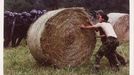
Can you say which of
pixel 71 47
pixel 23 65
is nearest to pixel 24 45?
pixel 23 65

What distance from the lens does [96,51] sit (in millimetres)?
2316

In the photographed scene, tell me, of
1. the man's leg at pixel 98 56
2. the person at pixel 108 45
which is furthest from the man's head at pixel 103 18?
the man's leg at pixel 98 56

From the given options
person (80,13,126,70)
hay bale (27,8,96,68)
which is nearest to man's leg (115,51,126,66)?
person (80,13,126,70)

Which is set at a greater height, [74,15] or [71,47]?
[74,15]

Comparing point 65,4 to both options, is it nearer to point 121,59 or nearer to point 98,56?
point 98,56

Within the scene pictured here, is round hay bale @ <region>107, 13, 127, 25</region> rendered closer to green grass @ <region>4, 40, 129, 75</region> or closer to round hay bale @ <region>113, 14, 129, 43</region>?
round hay bale @ <region>113, 14, 129, 43</region>

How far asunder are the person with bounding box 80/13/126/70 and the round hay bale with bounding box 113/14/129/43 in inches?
2.2

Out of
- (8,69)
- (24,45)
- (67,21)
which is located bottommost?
(8,69)

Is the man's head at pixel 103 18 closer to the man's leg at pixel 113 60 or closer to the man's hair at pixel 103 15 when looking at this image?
the man's hair at pixel 103 15

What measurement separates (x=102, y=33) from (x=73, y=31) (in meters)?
0.19

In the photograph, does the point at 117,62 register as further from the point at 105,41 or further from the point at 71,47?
the point at 71,47

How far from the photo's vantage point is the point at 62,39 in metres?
2.30

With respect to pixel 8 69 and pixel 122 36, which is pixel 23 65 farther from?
pixel 122 36

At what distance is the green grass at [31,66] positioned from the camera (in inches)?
88.1
